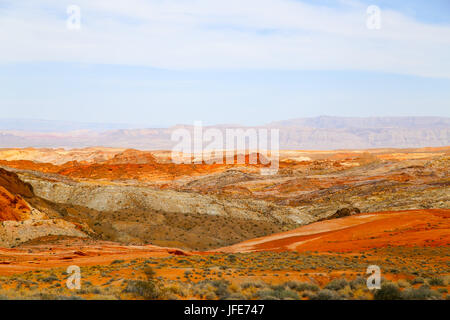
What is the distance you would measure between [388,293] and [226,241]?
26.2 m

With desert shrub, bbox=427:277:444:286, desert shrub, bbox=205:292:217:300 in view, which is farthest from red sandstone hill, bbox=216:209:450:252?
desert shrub, bbox=205:292:217:300

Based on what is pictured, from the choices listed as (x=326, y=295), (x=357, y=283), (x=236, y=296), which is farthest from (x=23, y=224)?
(x=326, y=295)

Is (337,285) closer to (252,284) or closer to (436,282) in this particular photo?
(252,284)

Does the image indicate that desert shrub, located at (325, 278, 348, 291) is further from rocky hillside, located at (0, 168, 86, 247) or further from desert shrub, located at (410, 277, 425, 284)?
rocky hillside, located at (0, 168, 86, 247)

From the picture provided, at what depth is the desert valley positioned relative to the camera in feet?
41.7

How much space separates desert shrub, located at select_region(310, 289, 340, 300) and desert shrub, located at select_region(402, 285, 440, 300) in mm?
1648

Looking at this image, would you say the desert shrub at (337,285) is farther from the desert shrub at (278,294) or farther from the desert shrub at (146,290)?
the desert shrub at (146,290)

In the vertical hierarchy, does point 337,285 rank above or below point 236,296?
below

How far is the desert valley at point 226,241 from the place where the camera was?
12711 mm

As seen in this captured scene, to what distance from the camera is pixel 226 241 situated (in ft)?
121

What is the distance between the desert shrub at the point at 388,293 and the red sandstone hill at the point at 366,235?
1397 centimetres

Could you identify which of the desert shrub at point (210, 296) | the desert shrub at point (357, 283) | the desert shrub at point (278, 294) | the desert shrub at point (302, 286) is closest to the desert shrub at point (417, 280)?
the desert shrub at point (357, 283)
